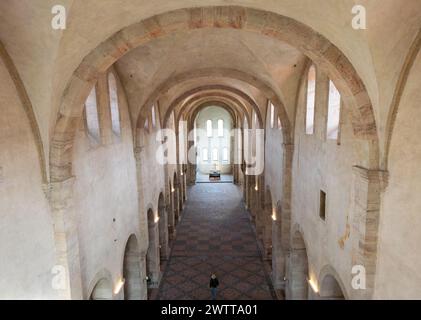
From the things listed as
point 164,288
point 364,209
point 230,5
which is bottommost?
point 164,288

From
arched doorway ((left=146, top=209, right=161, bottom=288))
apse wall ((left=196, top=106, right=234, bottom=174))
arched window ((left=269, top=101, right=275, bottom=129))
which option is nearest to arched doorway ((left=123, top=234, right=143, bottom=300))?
arched doorway ((left=146, top=209, right=161, bottom=288))

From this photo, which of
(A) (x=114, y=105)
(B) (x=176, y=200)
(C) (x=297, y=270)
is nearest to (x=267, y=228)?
(C) (x=297, y=270)

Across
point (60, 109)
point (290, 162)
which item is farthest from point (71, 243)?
point (290, 162)

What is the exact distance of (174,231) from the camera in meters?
17.7

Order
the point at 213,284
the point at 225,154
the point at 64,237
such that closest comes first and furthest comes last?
the point at 64,237 < the point at 213,284 < the point at 225,154

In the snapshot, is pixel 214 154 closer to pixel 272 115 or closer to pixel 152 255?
pixel 272 115

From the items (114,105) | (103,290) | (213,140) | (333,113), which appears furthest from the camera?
(213,140)

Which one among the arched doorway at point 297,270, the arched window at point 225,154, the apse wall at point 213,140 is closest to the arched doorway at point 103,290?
the arched doorway at point 297,270

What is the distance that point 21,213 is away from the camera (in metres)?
4.74

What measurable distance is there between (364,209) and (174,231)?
14.0m

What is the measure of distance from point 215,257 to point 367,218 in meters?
11.0

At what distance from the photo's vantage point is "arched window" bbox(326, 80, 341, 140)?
22.5 ft

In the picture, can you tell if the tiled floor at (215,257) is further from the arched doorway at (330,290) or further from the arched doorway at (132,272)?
the arched doorway at (330,290)

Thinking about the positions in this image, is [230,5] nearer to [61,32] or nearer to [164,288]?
[61,32]
